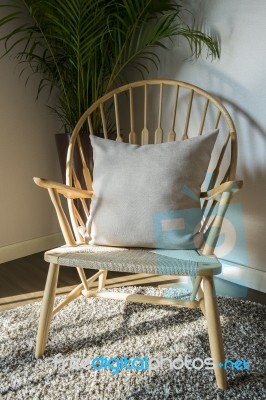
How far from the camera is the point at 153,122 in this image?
1908mm

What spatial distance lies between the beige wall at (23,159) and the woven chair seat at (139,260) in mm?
962

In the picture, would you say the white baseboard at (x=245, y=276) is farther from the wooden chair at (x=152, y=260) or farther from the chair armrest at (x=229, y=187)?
the chair armrest at (x=229, y=187)

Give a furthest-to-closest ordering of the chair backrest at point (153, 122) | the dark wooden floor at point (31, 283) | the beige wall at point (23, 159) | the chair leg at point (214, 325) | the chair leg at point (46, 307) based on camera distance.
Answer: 1. the beige wall at point (23, 159)
2. the dark wooden floor at point (31, 283)
3. the chair backrest at point (153, 122)
4. the chair leg at point (46, 307)
5. the chair leg at point (214, 325)

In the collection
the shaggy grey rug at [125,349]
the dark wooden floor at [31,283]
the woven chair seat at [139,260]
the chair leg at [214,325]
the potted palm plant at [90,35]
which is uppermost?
the potted palm plant at [90,35]

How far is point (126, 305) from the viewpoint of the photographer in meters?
1.44

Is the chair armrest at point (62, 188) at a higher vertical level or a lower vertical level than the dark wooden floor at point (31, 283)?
higher

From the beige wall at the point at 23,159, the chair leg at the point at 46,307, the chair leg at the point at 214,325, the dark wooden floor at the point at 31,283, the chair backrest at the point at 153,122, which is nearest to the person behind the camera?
the chair leg at the point at 214,325

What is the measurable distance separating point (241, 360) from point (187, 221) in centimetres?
43

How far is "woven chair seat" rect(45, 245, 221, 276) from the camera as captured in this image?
96cm

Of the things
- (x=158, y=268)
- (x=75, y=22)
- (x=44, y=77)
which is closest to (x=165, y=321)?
(x=158, y=268)

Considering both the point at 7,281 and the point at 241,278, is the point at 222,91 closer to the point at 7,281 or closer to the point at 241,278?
the point at 241,278

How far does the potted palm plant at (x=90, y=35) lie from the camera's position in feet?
5.07

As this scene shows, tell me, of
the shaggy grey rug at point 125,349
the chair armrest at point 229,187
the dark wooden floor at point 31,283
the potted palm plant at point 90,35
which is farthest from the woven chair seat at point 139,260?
the potted palm plant at point 90,35

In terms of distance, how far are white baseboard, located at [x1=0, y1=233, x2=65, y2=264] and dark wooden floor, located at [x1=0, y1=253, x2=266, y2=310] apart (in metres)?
0.04
